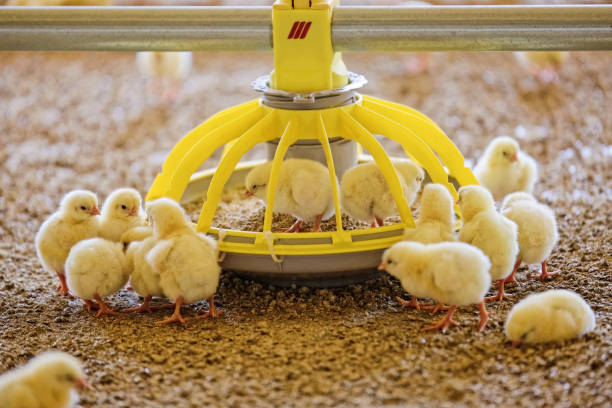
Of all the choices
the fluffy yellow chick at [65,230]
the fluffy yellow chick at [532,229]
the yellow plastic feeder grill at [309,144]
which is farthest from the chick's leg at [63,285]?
the fluffy yellow chick at [532,229]

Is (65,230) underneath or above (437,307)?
above

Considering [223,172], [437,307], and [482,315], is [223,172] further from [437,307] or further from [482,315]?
[482,315]

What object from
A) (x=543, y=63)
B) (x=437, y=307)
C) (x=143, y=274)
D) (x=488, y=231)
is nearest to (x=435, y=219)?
(x=488, y=231)

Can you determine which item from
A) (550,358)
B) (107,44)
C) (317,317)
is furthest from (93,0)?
(550,358)

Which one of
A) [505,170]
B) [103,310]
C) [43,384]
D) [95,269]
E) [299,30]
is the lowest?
[103,310]

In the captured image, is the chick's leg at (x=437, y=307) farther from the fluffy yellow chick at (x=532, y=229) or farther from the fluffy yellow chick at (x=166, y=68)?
the fluffy yellow chick at (x=166, y=68)

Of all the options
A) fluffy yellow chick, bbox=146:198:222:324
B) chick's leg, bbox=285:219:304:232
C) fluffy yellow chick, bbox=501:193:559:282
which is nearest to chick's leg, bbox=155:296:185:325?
fluffy yellow chick, bbox=146:198:222:324

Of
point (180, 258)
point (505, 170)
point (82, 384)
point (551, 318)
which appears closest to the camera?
point (82, 384)

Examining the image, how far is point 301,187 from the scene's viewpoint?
11.2 ft

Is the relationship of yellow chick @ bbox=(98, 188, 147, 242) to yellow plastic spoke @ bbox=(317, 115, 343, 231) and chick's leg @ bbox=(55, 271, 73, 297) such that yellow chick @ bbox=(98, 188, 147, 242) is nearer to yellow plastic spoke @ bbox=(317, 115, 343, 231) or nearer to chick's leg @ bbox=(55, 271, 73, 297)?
chick's leg @ bbox=(55, 271, 73, 297)

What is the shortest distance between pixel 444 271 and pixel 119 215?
1.75 metres

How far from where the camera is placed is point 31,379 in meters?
2.45

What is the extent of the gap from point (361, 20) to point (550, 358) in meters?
1.77

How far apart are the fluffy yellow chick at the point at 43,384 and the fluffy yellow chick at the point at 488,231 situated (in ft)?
5.66
